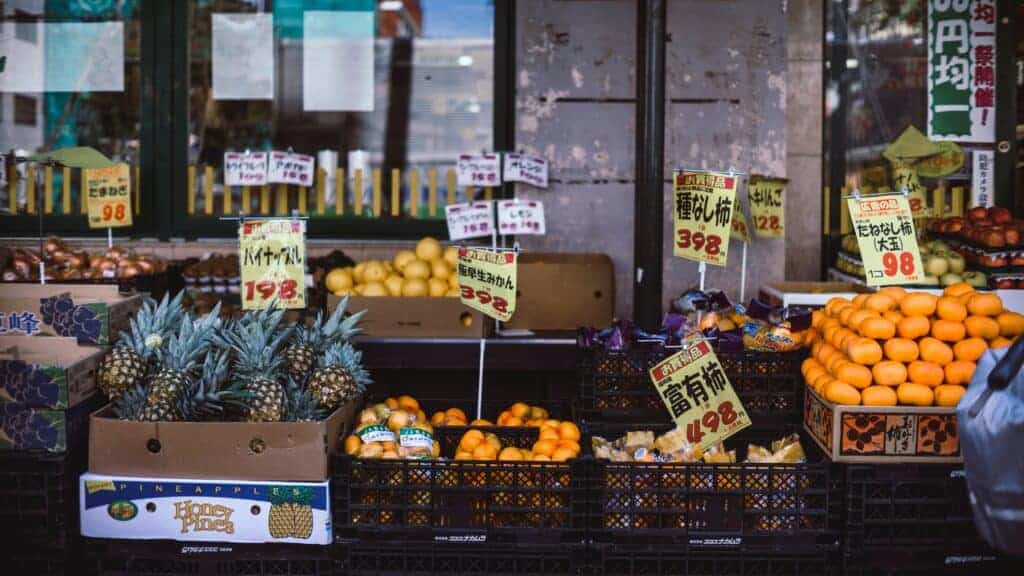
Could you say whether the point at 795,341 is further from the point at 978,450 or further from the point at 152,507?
the point at 152,507

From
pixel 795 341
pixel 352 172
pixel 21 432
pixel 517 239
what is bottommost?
pixel 21 432

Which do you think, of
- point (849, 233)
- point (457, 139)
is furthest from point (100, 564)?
point (849, 233)

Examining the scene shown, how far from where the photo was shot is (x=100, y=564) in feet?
13.0

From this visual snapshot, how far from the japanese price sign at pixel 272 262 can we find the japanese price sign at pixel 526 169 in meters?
2.38

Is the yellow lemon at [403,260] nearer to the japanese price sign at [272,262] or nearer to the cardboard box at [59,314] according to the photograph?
the japanese price sign at [272,262]

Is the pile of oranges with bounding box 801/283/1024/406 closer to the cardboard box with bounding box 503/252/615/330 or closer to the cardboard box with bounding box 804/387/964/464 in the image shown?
the cardboard box with bounding box 804/387/964/464

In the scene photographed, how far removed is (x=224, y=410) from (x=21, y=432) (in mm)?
772

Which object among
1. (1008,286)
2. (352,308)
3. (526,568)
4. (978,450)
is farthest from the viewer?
(1008,286)

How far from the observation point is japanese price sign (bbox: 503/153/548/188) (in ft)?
22.6

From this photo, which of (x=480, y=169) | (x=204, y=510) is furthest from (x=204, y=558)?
(x=480, y=169)

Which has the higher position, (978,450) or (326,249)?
(326,249)

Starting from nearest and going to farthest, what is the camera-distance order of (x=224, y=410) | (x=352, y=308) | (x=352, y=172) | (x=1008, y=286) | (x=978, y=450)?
1. (x=978, y=450)
2. (x=224, y=410)
3. (x=352, y=308)
4. (x=1008, y=286)
5. (x=352, y=172)

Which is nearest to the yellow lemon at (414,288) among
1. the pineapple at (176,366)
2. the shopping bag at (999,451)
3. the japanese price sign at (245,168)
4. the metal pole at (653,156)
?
the metal pole at (653,156)

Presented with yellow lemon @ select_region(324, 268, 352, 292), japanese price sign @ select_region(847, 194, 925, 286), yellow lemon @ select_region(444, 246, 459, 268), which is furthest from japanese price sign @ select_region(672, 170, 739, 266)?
yellow lemon @ select_region(324, 268, 352, 292)
